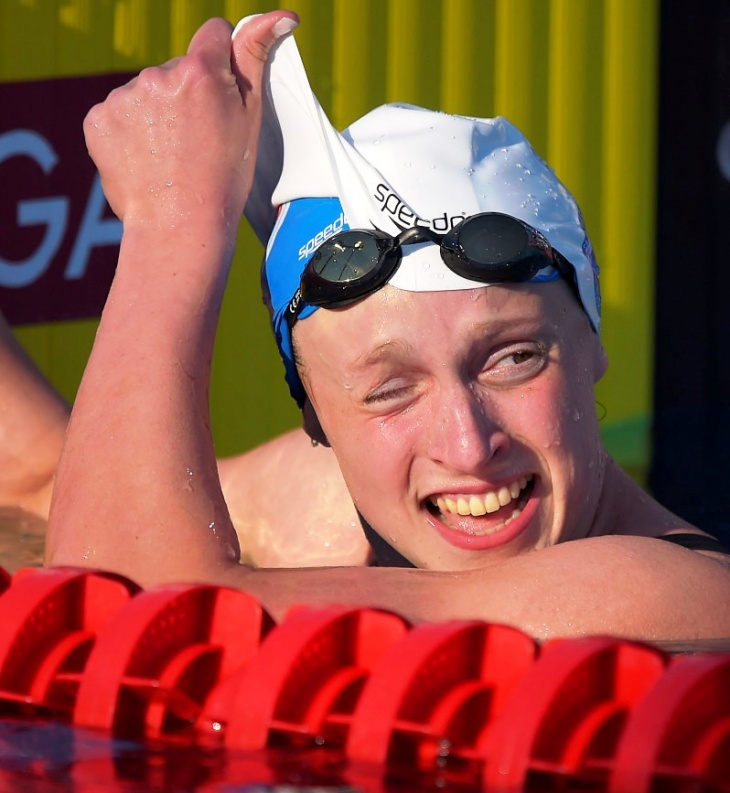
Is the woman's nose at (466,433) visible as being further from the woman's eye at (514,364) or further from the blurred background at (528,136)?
the blurred background at (528,136)

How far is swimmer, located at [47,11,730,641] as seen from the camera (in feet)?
6.07

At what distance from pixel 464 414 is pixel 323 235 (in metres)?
0.43

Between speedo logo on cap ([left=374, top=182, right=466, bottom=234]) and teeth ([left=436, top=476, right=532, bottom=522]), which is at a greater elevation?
speedo logo on cap ([left=374, top=182, right=466, bottom=234])

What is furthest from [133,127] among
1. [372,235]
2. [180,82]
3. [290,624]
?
[290,624]

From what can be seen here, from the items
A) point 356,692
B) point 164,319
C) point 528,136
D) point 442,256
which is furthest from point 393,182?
point 528,136

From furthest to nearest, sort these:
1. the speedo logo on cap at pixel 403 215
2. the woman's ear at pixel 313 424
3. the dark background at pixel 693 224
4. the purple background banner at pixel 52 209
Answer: the dark background at pixel 693 224, the purple background banner at pixel 52 209, the woman's ear at pixel 313 424, the speedo logo on cap at pixel 403 215

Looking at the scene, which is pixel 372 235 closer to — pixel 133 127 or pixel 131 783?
pixel 133 127

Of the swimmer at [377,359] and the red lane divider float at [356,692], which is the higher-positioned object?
the swimmer at [377,359]

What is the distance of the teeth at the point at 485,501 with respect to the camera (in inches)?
80.6

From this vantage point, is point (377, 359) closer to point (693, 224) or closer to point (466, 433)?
point (466, 433)

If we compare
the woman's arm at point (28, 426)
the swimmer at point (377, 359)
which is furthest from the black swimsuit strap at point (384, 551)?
the woman's arm at point (28, 426)

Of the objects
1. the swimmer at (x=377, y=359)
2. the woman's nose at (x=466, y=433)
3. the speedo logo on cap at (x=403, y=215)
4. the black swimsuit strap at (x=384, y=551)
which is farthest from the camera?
the black swimsuit strap at (x=384, y=551)

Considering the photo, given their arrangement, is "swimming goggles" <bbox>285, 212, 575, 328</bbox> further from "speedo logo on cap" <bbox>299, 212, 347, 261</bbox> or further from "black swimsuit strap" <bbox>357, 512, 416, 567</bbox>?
"black swimsuit strap" <bbox>357, 512, 416, 567</bbox>

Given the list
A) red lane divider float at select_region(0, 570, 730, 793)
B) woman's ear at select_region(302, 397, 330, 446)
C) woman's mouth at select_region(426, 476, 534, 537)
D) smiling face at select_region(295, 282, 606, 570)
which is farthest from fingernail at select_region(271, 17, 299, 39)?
red lane divider float at select_region(0, 570, 730, 793)
